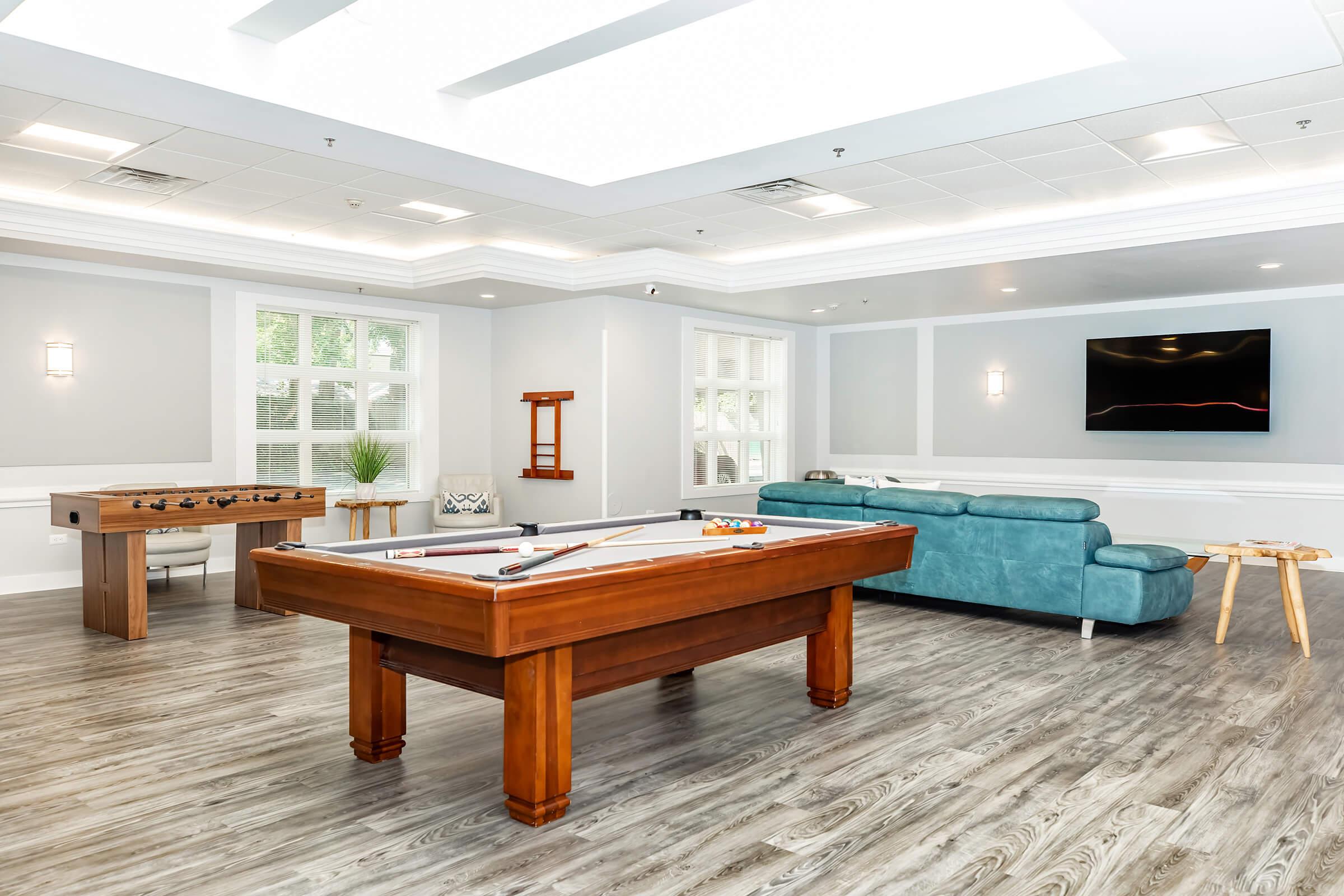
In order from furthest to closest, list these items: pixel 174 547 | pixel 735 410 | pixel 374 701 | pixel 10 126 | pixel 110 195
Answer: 1. pixel 735 410
2. pixel 174 547
3. pixel 110 195
4. pixel 10 126
5. pixel 374 701

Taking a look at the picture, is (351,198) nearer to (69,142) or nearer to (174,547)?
(69,142)

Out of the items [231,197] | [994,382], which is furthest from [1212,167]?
→ [231,197]

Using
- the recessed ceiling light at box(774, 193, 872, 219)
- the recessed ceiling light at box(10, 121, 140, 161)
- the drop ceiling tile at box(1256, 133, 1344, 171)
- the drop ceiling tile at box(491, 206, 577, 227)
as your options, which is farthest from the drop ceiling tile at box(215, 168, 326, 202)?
the drop ceiling tile at box(1256, 133, 1344, 171)

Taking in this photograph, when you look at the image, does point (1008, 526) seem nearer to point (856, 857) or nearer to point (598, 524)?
point (598, 524)

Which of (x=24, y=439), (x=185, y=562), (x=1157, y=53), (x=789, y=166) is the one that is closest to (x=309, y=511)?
(x=185, y=562)

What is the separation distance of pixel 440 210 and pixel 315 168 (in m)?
1.24

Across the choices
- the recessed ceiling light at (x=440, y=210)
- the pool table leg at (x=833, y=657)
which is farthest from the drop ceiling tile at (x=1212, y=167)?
the recessed ceiling light at (x=440, y=210)

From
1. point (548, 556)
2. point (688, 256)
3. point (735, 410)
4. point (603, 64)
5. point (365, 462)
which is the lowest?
point (548, 556)

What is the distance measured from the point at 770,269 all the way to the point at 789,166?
278 cm

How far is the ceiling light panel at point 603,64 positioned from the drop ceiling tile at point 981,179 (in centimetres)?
109

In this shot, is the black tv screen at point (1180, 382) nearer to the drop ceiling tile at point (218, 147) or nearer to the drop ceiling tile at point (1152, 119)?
the drop ceiling tile at point (1152, 119)

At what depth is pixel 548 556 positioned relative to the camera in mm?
3029

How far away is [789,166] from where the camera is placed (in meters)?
5.24

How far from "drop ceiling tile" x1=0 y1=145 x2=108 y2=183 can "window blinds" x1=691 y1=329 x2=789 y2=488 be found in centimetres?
528
